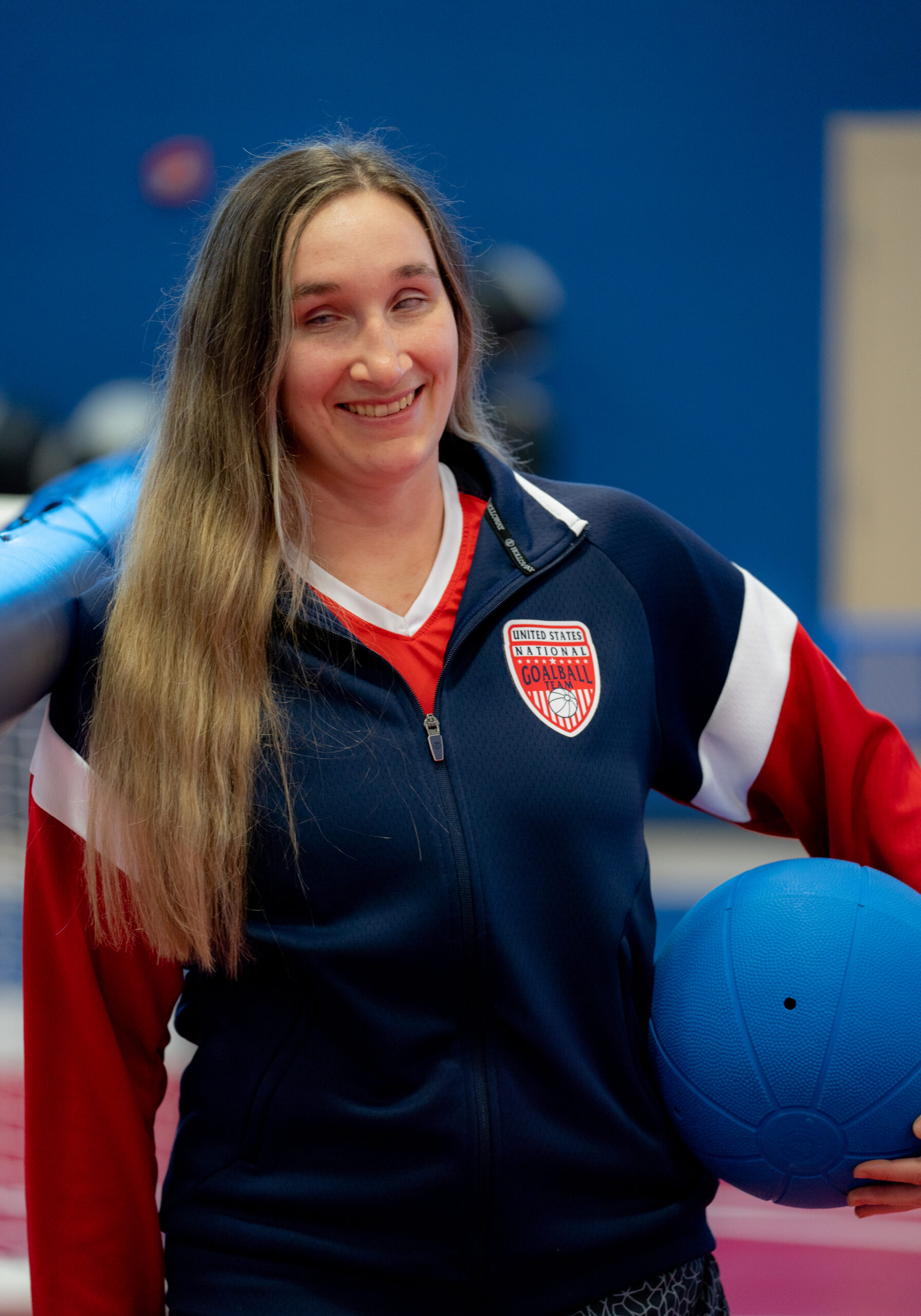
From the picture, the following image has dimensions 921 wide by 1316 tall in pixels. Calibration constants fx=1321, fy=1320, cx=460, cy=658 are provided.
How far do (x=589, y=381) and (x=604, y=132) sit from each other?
3.46 ft

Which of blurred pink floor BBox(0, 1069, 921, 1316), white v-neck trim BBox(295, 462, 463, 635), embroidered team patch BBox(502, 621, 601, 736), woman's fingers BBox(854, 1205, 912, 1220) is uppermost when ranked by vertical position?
white v-neck trim BBox(295, 462, 463, 635)

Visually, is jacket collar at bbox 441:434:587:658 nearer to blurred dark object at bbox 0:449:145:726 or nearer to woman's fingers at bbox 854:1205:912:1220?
blurred dark object at bbox 0:449:145:726

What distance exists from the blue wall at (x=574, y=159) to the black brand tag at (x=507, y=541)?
14.1 ft

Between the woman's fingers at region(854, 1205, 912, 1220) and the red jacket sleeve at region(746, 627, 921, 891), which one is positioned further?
the red jacket sleeve at region(746, 627, 921, 891)

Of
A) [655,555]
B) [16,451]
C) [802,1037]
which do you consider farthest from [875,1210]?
[16,451]

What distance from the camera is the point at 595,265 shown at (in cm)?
575

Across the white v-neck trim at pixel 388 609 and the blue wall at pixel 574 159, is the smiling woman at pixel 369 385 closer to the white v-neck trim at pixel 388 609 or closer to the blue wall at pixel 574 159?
the white v-neck trim at pixel 388 609

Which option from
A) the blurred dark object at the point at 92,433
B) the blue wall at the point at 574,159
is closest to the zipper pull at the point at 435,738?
the blurred dark object at the point at 92,433

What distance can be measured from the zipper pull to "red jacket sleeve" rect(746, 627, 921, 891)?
44 centimetres

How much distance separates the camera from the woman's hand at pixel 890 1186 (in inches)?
53.6

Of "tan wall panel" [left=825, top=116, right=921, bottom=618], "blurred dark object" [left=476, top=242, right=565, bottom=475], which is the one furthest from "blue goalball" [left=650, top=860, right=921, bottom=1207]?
"tan wall panel" [left=825, top=116, right=921, bottom=618]

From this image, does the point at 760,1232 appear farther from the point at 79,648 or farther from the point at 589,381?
the point at 589,381

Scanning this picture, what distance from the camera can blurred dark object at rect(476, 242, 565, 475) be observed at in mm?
5367

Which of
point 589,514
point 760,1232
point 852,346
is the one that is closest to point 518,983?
point 589,514
